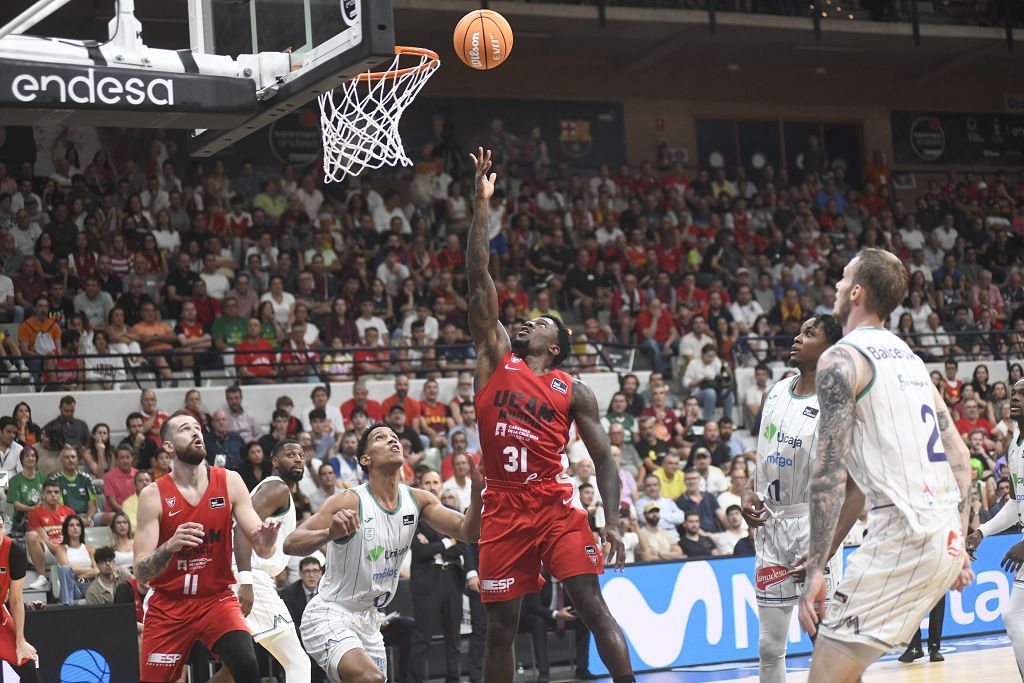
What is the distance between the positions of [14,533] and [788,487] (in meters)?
8.49

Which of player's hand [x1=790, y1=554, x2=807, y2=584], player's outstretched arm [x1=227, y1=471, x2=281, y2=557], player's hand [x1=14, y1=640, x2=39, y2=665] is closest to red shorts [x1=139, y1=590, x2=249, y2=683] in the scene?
player's outstretched arm [x1=227, y1=471, x2=281, y2=557]

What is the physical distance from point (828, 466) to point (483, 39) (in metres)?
6.64

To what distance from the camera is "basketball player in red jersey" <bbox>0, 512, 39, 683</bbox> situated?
336 inches

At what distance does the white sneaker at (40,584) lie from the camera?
11.8 m

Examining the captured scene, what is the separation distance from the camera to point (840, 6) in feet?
80.1

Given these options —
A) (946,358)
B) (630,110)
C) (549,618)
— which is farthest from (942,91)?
(549,618)

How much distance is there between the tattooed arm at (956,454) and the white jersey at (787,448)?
170 centimetres

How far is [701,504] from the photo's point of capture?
14.8 metres

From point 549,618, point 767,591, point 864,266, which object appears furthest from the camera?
point 549,618

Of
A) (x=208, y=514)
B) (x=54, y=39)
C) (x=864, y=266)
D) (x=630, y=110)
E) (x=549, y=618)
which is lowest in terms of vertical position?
(x=549, y=618)

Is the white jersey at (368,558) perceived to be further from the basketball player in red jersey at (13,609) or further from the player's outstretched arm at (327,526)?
the basketball player in red jersey at (13,609)

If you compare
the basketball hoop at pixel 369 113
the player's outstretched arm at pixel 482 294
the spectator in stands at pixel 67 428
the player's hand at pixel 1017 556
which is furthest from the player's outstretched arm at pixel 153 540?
the spectator in stands at pixel 67 428

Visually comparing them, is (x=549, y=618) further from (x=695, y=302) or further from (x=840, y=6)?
(x=840, y=6)

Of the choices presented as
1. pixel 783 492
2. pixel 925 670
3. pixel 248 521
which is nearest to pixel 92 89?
pixel 248 521
